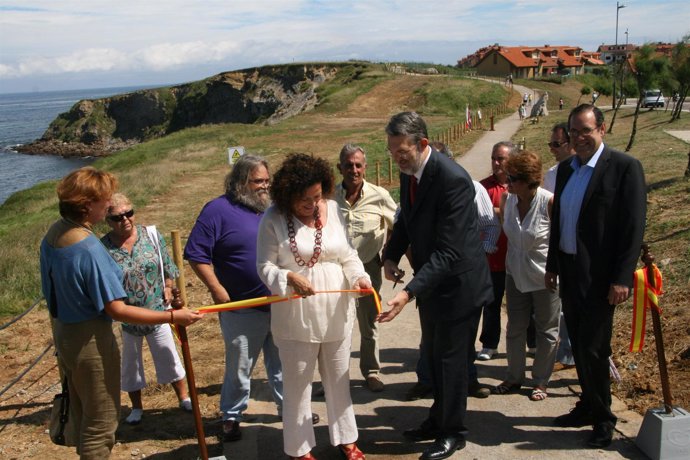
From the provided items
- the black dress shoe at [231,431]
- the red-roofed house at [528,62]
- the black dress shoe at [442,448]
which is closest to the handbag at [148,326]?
the black dress shoe at [231,431]

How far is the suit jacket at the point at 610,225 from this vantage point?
396 cm

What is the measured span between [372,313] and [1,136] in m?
115

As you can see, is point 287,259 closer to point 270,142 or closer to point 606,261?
point 606,261

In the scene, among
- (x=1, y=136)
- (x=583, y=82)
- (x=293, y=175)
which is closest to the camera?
(x=293, y=175)

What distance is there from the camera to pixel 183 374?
5.12 metres

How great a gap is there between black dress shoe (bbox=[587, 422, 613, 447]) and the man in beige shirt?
1.73 meters

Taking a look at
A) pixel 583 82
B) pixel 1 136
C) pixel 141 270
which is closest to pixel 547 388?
pixel 141 270

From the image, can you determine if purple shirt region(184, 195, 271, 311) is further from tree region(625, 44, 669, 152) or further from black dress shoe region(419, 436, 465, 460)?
tree region(625, 44, 669, 152)

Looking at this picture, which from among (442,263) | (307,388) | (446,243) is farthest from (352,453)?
(446,243)

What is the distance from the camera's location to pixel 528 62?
92500 mm

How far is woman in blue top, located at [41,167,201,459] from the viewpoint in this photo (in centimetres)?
340

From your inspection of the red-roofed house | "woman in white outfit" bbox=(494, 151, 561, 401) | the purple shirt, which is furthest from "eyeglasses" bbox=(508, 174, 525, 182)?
the red-roofed house

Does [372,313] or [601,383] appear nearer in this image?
[601,383]

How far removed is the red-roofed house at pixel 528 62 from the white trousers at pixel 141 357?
9064 centimetres
